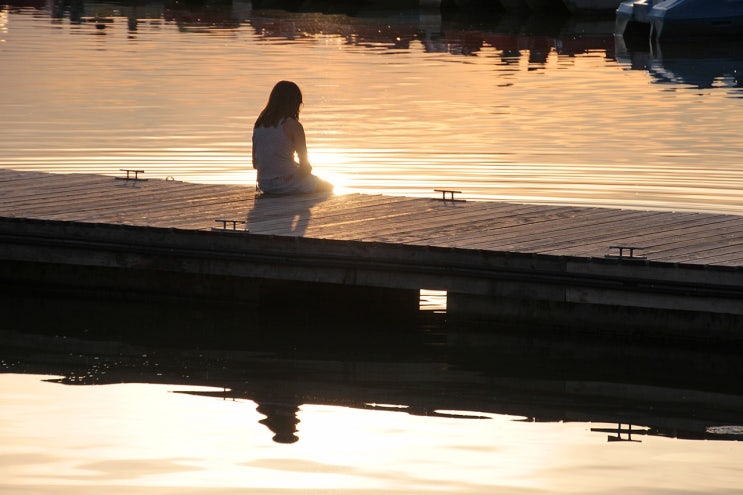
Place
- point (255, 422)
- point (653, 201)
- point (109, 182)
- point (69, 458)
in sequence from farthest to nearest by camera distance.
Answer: point (653, 201), point (109, 182), point (255, 422), point (69, 458)

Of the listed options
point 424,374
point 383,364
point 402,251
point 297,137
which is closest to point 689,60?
point 297,137

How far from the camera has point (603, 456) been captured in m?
8.84

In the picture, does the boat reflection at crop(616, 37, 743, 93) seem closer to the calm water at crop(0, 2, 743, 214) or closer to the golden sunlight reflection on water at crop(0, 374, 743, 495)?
the calm water at crop(0, 2, 743, 214)

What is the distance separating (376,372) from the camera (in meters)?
11.0

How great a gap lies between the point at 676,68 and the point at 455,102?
9969 millimetres

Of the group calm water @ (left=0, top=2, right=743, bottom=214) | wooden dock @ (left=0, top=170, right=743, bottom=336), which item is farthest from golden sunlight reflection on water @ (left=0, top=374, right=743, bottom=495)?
calm water @ (left=0, top=2, right=743, bottom=214)

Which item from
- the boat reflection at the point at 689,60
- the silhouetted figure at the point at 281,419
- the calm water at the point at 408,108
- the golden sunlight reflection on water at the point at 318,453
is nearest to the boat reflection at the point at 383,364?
the silhouetted figure at the point at 281,419

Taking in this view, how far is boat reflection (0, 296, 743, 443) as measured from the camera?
393 inches

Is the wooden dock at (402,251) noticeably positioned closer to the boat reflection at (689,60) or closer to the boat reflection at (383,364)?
the boat reflection at (383,364)

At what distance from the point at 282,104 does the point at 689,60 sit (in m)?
26.8

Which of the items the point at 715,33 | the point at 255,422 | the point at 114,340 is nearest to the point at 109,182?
the point at 114,340

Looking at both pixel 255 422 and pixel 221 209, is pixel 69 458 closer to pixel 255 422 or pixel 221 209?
pixel 255 422

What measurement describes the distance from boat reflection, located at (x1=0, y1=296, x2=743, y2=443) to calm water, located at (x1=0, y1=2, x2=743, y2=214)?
525 centimetres

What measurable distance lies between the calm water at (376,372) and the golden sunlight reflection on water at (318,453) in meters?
0.02
